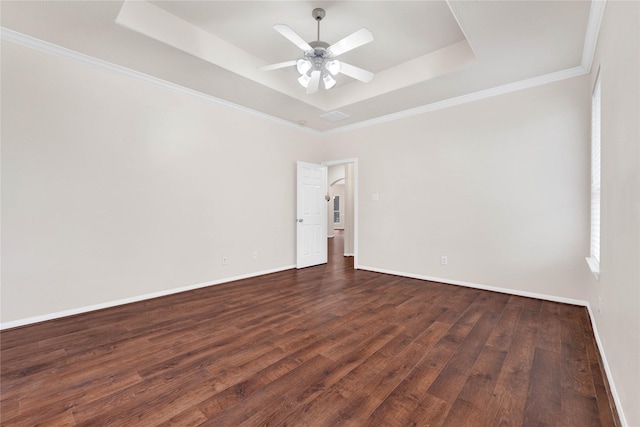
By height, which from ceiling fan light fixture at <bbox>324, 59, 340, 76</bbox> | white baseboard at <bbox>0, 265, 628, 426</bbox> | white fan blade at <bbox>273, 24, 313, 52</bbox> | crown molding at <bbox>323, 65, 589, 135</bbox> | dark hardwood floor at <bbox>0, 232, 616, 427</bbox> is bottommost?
dark hardwood floor at <bbox>0, 232, 616, 427</bbox>

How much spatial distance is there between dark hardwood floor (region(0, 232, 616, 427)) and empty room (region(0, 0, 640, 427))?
0.02 metres

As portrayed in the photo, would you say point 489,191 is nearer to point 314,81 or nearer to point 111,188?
point 314,81

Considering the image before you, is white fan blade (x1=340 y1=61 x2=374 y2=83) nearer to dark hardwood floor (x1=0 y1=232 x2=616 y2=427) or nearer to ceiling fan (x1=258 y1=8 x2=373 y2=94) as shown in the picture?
ceiling fan (x1=258 y1=8 x2=373 y2=94)

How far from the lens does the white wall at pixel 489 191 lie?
3.31 metres

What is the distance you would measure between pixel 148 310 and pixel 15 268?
1278mm

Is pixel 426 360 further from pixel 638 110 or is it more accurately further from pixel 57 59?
pixel 57 59

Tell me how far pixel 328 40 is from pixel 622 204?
3234 mm

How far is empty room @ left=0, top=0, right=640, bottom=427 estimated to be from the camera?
1666mm

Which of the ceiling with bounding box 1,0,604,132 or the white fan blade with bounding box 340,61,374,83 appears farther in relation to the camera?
the white fan blade with bounding box 340,61,374,83

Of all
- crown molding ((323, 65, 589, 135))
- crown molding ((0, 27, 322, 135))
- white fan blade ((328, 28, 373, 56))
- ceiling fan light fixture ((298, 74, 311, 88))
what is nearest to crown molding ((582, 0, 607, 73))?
crown molding ((323, 65, 589, 135))

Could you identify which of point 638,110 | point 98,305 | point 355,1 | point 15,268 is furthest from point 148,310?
point 638,110

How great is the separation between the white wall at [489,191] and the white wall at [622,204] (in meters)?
1.43

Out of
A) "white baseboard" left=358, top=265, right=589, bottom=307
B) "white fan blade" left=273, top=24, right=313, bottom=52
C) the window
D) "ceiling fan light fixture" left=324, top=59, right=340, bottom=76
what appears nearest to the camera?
"white fan blade" left=273, top=24, right=313, bottom=52

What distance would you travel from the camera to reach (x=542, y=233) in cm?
347
